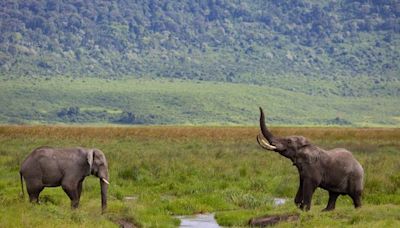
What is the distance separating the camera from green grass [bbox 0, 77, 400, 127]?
15800cm

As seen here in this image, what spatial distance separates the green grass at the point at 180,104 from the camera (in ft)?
518

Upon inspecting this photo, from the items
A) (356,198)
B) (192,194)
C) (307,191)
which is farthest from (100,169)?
(356,198)

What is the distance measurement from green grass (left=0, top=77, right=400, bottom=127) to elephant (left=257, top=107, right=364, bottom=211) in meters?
131

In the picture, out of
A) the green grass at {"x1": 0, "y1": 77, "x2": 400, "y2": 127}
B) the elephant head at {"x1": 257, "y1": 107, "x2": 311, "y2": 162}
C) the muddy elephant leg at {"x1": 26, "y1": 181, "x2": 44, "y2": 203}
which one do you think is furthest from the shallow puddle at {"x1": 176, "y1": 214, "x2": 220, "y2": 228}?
the green grass at {"x1": 0, "y1": 77, "x2": 400, "y2": 127}

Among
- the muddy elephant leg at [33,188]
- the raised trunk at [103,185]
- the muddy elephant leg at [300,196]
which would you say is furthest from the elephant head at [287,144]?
the muddy elephant leg at [33,188]

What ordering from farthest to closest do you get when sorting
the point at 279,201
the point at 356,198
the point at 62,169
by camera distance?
the point at 279,201 < the point at 356,198 < the point at 62,169

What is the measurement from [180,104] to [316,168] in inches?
5601

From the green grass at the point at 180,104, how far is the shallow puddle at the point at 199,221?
12897cm

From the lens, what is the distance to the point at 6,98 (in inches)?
6481

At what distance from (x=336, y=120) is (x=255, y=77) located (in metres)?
37.5

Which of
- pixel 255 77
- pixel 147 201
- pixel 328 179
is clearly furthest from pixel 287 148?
pixel 255 77

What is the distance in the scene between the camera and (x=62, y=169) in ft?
72.4

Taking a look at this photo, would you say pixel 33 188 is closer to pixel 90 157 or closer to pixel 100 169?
pixel 90 157

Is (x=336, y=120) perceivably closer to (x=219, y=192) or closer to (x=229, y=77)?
(x=229, y=77)
